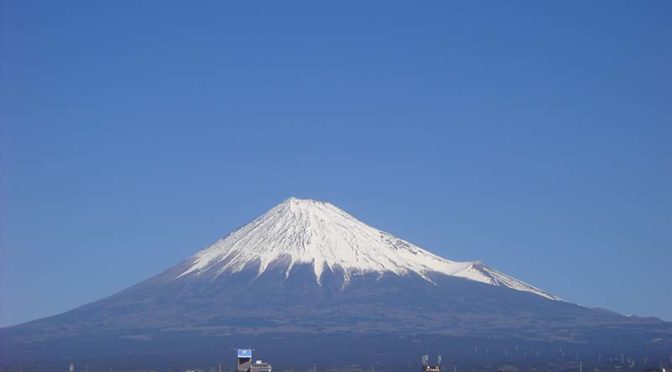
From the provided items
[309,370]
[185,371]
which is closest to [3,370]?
[185,371]

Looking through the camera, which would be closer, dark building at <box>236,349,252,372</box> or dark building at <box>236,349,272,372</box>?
dark building at <box>236,349,272,372</box>

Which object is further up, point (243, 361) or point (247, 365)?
point (243, 361)

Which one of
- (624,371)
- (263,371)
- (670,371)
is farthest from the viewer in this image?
(624,371)

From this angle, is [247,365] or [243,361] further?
[243,361]

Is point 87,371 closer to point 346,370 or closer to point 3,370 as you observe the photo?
point 3,370

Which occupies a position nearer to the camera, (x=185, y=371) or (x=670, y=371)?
(x=670, y=371)

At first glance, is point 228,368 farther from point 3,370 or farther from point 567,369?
point 567,369

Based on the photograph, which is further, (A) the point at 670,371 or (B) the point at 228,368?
(B) the point at 228,368

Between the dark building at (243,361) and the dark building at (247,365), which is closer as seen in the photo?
the dark building at (247,365)

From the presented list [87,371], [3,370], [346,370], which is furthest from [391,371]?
[3,370]

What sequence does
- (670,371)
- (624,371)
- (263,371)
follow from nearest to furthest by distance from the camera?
(263,371) → (670,371) → (624,371)
